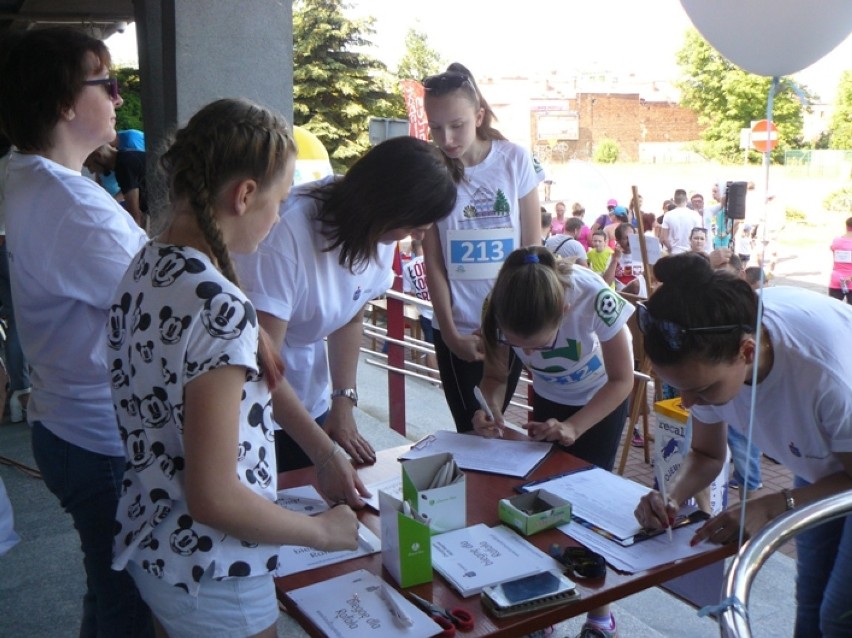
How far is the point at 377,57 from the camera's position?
68.3ft

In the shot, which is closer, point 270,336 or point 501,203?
point 270,336

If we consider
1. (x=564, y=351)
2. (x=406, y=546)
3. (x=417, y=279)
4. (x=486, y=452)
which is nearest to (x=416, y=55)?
(x=417, y=279)

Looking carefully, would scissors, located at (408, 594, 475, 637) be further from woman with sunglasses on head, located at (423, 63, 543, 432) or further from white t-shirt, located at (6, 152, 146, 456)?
woman with sunglasses on head, located at (423, 63, 543, 432)

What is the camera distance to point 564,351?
2.12 m

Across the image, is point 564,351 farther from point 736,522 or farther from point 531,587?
point 531,587

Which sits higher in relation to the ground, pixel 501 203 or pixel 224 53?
pixel 224 53

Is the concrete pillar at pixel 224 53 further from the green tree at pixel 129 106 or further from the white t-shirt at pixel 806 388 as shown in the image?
the green tree at pixel 129 106

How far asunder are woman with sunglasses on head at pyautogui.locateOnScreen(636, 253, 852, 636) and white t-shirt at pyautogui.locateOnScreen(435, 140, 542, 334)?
1057 millimetres

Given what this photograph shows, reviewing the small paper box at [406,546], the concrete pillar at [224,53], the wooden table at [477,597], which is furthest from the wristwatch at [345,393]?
the concrete pillar at [224,53]

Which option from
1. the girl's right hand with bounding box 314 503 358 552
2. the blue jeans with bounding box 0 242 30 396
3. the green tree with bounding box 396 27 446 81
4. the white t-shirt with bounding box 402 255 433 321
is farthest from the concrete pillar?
the green tree with bounding box 396 27 446 81

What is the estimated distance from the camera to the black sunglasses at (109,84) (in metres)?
1.50

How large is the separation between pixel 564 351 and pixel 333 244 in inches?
30.0

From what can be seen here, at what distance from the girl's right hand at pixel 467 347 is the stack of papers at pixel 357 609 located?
117 cm

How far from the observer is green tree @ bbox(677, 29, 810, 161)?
553 inches
